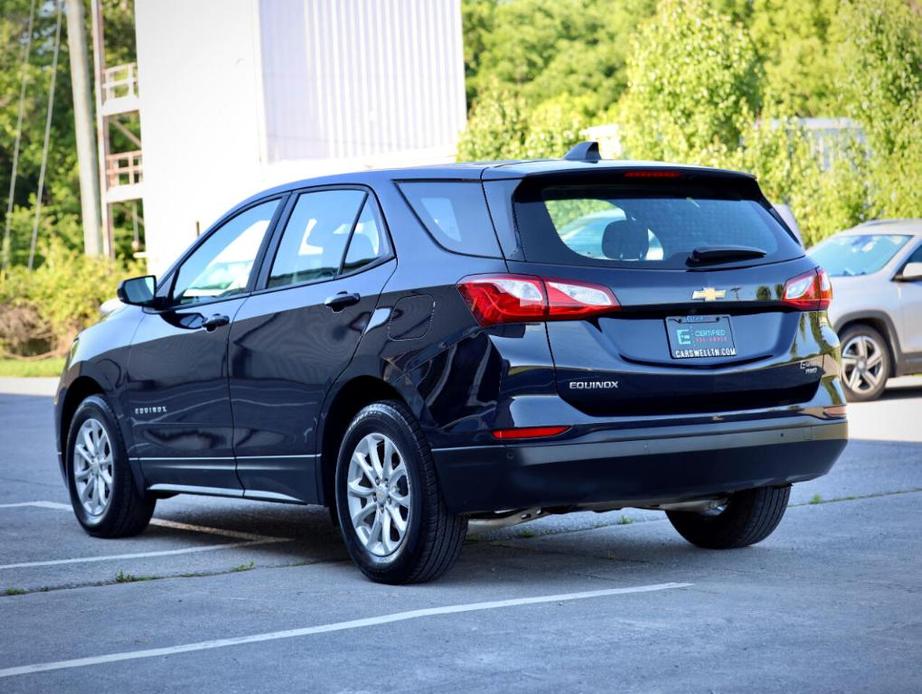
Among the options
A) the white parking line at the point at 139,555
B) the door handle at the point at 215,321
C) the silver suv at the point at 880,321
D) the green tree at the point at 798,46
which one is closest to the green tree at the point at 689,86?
the silver suv at the point at 880,321

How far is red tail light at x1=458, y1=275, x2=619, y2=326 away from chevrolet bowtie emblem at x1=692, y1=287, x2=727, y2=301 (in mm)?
388

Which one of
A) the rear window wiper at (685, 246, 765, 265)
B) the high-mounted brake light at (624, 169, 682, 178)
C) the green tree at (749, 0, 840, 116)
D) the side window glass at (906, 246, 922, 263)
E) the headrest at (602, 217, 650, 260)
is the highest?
the green tree at (749, 0, 840, 116)

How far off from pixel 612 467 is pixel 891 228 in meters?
11.9

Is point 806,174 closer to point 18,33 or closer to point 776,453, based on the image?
point 776,453

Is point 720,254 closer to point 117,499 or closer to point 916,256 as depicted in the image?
point 117,499

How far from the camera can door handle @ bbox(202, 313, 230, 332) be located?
26.9 feet

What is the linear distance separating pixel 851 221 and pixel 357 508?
1891 cm

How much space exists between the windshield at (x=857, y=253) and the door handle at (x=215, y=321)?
411 inches

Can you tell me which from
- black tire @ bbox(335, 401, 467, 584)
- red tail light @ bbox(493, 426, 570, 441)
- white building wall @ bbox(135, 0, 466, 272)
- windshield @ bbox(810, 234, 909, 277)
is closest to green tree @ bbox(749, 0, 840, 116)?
white building wall @ bbox(135, 0, 466, 272)

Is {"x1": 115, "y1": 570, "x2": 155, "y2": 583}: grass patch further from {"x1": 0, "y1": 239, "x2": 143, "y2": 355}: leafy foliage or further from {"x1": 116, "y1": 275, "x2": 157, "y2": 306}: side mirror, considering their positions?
{"x1": 0, "y1": 239, "x2": 143, "y2": 355}: leafy foliage

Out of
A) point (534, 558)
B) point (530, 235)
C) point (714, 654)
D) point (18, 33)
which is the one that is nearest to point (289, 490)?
point (534, 558)

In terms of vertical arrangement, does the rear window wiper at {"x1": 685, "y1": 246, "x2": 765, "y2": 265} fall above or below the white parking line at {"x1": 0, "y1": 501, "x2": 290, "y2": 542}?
above

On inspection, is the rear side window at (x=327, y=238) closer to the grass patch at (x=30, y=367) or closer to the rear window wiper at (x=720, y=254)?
the rear window wiper at (x=720, y=254)

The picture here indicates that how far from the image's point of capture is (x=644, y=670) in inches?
210
